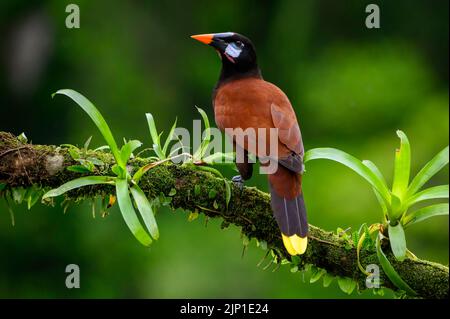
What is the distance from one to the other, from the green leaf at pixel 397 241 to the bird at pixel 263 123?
10.1 inches

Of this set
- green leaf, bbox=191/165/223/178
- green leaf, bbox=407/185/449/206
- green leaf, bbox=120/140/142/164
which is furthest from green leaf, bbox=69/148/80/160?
green leaf, bbox=407/185/449/206

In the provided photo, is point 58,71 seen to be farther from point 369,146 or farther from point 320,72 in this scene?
point 369,146

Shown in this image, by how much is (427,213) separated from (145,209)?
850 millimetres

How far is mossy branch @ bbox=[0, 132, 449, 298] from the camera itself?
2.57m

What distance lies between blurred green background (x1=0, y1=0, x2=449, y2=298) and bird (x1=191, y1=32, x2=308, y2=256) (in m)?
2.31

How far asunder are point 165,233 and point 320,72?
1.64m

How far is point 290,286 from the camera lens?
545cm

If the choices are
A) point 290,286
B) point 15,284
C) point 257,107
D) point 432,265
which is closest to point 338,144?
point 290,286

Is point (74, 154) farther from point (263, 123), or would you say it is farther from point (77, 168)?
point (263, 123)

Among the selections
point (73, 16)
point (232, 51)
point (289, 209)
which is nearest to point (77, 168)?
point (289, 209)

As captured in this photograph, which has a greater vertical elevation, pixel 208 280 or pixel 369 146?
pixel 369 146

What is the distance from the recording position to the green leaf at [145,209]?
8.31 ft

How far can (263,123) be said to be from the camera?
2.89 metres

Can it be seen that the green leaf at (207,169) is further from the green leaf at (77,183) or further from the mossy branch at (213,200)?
the green leaf at (77,183)
